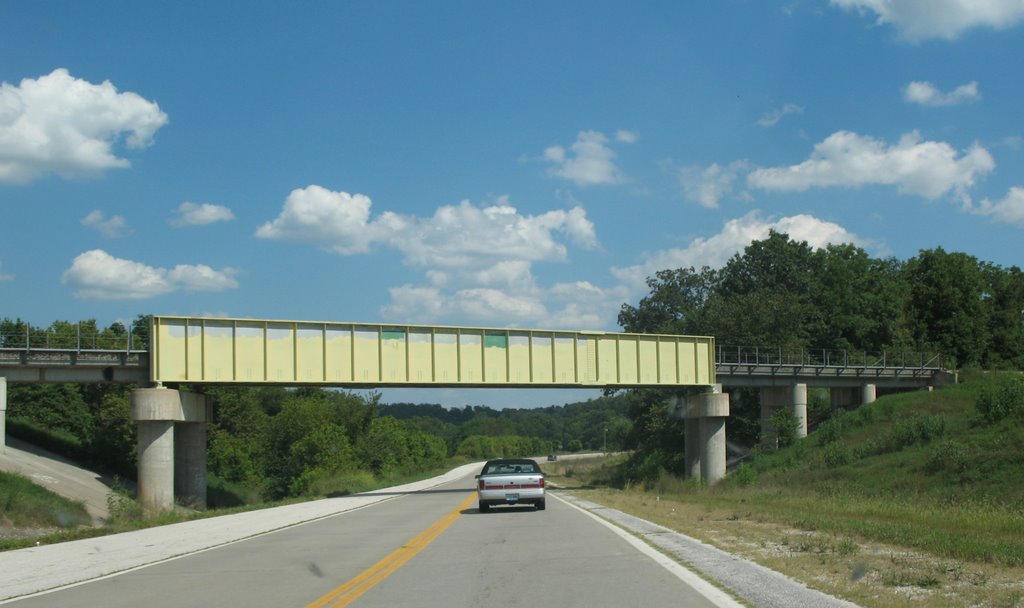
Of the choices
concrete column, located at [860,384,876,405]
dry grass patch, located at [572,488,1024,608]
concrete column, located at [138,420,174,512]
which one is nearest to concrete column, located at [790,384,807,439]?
concrete column, located at [860,384,876,405]

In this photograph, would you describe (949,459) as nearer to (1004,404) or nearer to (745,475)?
(1004,404)

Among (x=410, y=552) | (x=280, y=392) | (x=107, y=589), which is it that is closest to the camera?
(x=107, y=589)

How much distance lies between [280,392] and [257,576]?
11322 centimetres

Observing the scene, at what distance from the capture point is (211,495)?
2106 inches

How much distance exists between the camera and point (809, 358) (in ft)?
204

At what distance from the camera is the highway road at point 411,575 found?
11.4m

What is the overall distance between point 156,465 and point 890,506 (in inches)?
1157

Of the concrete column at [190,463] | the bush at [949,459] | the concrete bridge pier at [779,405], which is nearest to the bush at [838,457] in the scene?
the bush at [949,459]

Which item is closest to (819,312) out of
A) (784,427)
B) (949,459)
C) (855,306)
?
(855,306)

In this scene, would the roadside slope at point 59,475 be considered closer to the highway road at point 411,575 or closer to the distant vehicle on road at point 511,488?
the distant vehicle on road at point 511,488

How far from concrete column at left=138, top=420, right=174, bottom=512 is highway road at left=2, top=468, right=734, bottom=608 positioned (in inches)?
749

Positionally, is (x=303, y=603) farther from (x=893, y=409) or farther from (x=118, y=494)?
(x=893, y=409)

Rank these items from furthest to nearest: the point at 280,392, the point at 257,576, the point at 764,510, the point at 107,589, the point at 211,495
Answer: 1. the point at 280,392
2. the point at 211,495
3. the point at 764,510
4. the point at 257,576
5. the point at 107,589

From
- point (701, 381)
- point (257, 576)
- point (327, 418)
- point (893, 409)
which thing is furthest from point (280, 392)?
point (257, 576)
